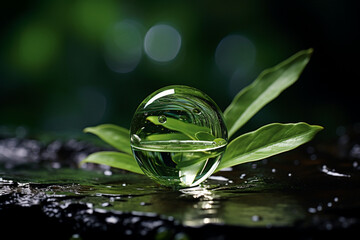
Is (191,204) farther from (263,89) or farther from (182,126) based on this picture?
(263,89)

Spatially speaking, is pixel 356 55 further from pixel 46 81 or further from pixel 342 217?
pixel 342 217

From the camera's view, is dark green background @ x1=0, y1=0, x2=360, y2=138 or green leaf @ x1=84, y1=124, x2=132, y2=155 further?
dark green background @ x1=0, y1=0, x2=360, y2=138

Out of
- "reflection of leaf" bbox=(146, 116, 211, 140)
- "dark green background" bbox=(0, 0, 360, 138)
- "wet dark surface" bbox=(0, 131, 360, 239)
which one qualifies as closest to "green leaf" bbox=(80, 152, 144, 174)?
"wet dark surface" bbox=(0, 131, 360, 239)

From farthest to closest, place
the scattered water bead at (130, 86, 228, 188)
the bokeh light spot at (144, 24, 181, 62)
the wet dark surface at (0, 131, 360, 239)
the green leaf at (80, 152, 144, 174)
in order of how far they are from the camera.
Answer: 1. the bokeh light spot at (144, 24, 181, 62)
2. the green leaf at (80, 152, 144, 174)
3. the scattered water bead at (130, 86, 228, 188)
4. the wet dark surface at (0, 131, 360, 239)

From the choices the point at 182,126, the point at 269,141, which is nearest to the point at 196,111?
the point at 182,126

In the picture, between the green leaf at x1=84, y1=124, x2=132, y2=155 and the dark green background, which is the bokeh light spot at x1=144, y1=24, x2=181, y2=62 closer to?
the dark green background

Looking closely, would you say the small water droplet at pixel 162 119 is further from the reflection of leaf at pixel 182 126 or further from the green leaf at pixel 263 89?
the green leaf at pixel 263 89

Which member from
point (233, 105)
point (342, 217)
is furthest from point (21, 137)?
point (342, 217)
